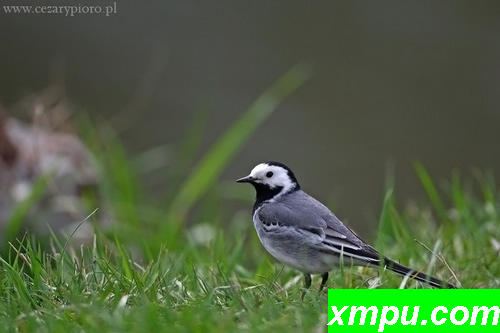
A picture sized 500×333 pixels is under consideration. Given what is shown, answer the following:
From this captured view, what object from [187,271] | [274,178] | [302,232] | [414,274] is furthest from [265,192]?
[414,274]

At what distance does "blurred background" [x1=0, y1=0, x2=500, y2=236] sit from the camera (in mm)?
12930

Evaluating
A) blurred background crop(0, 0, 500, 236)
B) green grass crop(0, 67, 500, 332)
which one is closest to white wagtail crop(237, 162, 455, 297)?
green grass crop(0, 67, 500, 332)

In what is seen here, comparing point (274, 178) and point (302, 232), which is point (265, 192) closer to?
point (274, 178)

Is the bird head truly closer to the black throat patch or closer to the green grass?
the black throat patch

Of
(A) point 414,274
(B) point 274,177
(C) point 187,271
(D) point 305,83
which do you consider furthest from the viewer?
(D) point 305,83

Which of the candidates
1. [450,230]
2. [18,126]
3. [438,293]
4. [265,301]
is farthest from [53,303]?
[18,126]

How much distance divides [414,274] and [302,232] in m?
0.65

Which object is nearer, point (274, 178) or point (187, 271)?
point (187, 271)

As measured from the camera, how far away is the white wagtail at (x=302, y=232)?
16.8 ft

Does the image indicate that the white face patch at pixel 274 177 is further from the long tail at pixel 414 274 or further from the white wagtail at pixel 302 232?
the long tail at pixel 414 274

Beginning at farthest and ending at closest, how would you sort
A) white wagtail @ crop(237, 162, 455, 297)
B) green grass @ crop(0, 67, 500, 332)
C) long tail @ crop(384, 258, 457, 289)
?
white wagtail @ crop(237, 162, 455, 297), long tail @ crop(384, 258, 457, 289), green grass @ crop(0, 67, 500, 332)

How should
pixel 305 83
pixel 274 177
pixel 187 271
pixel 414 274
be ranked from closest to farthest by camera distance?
pixel 414 274 < pixel 187 271 < pixel 274 177 < pixel 305 83

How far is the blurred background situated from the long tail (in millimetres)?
7126

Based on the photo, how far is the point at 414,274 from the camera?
4.97 m
